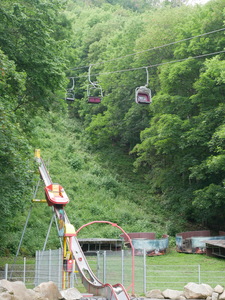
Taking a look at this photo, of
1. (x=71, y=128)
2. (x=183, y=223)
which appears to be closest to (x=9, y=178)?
(x=183, y=223)

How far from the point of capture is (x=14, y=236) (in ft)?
82.7

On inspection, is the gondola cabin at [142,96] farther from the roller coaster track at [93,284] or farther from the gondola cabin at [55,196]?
the roller coaster track at [93,284]

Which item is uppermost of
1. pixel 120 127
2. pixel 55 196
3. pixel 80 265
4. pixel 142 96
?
pixel 120 127

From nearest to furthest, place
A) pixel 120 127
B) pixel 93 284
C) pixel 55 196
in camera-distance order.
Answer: pixel 93 284 < pixel 55 196 < pixel 120 127

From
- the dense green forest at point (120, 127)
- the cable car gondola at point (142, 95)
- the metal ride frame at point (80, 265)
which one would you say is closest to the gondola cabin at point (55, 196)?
the metal ride frame at point (80, 265)

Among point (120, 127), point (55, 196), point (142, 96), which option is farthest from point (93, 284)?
point (120, 127)

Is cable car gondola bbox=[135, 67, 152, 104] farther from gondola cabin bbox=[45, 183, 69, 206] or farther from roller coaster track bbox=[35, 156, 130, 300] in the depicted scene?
roller coaster track bbox=[35, 156, 130, 300]

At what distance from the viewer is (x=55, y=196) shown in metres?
19.0

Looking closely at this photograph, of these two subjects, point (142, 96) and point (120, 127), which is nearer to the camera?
point (142, 96)

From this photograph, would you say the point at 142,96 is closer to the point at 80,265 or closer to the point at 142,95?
the point at 142,95

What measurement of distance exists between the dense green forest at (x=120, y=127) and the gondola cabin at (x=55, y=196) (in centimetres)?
112

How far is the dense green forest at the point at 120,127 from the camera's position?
17672mm

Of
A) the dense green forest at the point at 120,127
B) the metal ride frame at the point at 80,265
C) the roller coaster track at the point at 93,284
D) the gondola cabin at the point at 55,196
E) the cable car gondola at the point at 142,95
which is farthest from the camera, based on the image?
the gondola cabin at the point at 55,196

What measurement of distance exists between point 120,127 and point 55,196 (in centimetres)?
2419
